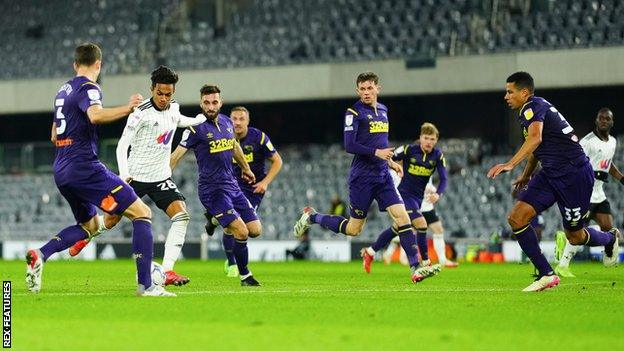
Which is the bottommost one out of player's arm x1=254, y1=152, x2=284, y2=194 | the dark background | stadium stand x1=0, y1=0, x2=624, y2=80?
player's arm x1=254, y1=152, x2=284, y2=194

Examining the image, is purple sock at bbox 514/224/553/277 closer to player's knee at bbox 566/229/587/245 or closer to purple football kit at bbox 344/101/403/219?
player's knee at bbox 566/229/587/245

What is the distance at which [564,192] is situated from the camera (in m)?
12.7

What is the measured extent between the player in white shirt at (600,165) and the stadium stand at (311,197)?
33.9ft

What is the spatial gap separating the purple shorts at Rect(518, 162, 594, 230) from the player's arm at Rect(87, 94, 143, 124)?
4337 millimetres

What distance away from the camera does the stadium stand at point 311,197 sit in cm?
3027

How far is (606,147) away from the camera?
58.1 ft

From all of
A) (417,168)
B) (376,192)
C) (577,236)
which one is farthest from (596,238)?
(417,168)

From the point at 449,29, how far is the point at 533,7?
2229 millimetres

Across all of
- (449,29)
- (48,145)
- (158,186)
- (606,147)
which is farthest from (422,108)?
(158,186)

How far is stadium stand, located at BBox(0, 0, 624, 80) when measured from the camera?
3088 cm

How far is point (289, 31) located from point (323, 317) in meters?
25.3

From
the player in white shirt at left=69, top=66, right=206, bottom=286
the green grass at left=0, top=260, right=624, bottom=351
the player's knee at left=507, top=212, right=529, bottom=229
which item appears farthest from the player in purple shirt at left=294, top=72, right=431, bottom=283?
the player's knee at left=507, top=212, right=529, bottom=229

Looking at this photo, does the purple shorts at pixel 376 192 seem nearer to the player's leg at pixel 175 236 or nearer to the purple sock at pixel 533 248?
the player's leg at pixel 175 236

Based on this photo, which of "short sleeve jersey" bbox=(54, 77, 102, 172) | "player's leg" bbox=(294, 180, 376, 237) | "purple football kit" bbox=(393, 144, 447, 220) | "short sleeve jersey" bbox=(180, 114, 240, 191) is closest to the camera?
"short sleeve jersey" bbox=(54, 77, 102, 172)
